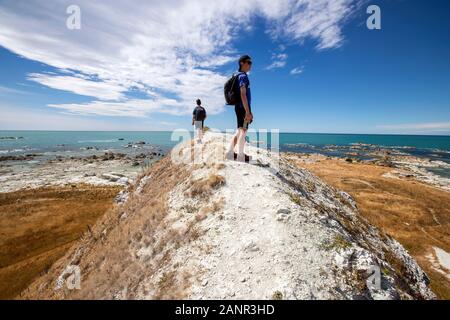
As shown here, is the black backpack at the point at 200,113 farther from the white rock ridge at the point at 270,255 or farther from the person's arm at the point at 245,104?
the white rock ridge at the point at 270,255

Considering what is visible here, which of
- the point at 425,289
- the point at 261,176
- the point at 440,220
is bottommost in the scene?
the point at 440,220

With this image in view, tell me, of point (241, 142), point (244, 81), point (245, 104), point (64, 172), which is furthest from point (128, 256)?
point (64, 172)

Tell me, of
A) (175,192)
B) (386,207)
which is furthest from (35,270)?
(386,207)

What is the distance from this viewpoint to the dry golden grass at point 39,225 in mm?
18064

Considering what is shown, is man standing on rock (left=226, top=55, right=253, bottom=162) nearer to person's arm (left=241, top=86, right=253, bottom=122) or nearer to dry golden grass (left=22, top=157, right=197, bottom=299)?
person's arm (left=241, top=86, right=253, bottom=122)

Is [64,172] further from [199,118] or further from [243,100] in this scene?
[243,100]

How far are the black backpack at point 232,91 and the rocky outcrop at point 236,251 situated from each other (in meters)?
2.64

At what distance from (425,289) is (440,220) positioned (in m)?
30.6

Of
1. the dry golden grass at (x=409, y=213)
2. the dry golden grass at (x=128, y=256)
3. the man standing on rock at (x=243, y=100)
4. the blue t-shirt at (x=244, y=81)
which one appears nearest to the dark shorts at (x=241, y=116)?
the man standing on rock at (x=243, y=100)

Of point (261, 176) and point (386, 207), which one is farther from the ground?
point (261, 176)

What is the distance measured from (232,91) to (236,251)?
545 centimetres

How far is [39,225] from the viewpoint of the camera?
28375 mm

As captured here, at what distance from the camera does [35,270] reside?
703 inches
